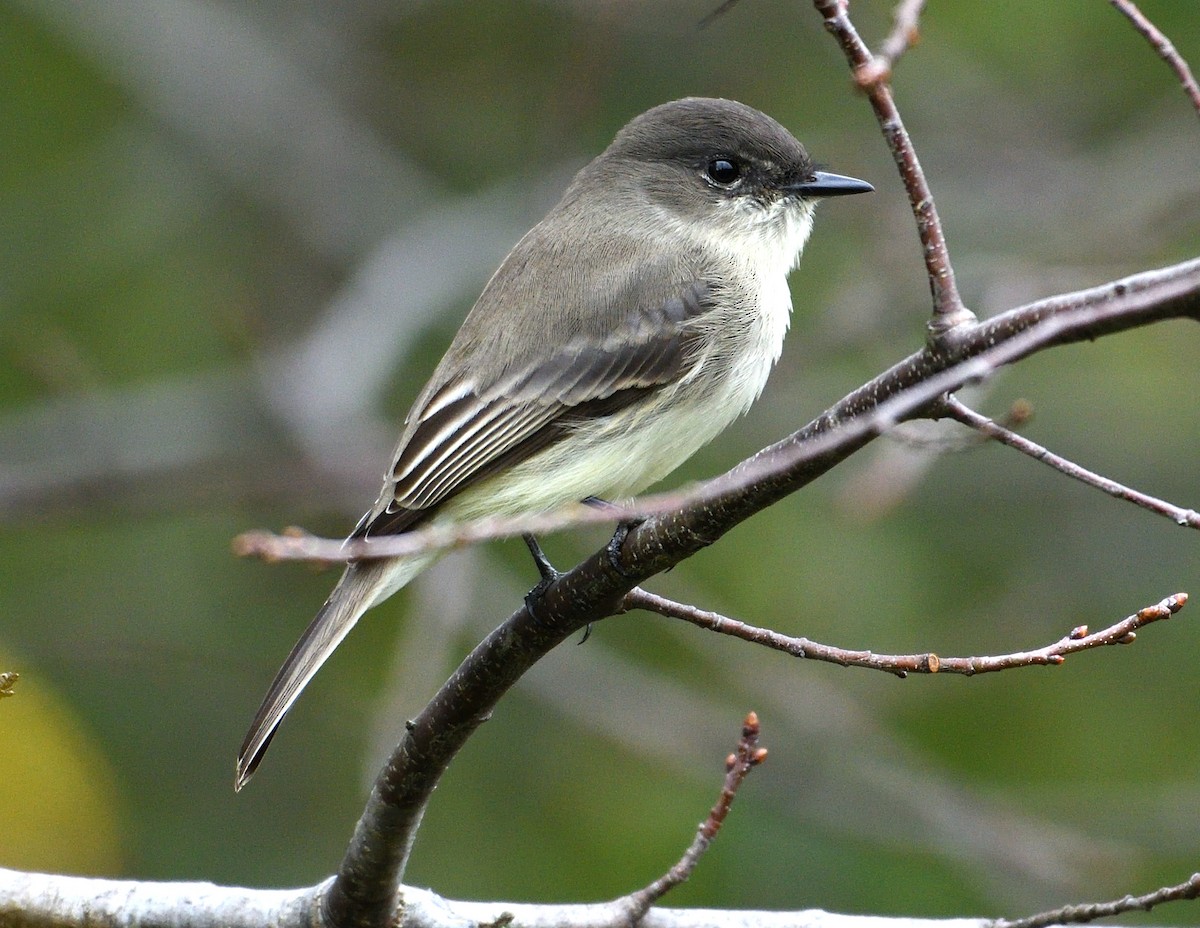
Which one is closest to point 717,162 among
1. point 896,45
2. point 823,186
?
point 823,186

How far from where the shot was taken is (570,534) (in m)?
6.77

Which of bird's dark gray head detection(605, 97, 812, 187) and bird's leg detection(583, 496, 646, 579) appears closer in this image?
bird's leg detection(583, 496, 646, 579)

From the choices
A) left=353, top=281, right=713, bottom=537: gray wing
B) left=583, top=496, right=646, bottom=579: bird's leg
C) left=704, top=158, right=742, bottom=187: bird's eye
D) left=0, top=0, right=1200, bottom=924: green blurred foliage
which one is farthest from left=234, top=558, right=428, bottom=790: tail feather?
left=704, top=158, right=742, bottom=187: bird's eye

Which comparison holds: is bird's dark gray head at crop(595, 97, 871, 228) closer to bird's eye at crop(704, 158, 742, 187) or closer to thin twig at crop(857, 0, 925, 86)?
bird's eye at crop(704, 158, 742, 187)

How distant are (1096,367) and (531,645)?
533cm

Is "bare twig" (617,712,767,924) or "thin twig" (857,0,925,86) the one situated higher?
"thin twig" (857,0,925,86)

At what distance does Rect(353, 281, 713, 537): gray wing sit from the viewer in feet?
13.5

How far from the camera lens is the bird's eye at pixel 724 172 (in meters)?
4.87

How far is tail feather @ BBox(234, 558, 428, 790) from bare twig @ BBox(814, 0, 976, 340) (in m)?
1.70

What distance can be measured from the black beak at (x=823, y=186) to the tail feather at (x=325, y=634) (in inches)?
66.4

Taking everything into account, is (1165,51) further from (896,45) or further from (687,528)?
(687,528)

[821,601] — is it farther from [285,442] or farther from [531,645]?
[531,645]

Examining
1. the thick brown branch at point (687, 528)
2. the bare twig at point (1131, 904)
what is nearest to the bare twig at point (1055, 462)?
the thick brown branch at point (687, 528)

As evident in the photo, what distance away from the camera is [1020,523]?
7.58 metres
